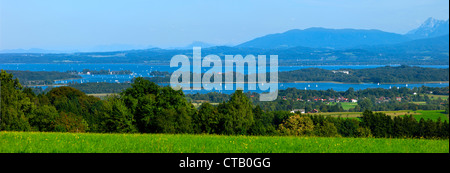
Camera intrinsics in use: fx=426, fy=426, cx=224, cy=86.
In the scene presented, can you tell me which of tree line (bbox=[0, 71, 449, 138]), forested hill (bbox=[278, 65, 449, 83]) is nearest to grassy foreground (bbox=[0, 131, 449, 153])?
tree line (bbox=[0, 71, 449, 138])

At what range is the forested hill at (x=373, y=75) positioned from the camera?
158 meters

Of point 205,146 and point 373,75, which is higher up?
point 205,146

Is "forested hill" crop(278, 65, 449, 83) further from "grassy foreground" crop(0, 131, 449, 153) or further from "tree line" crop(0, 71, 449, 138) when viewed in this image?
"grassy foreground" crop(0, 131, 449, 153)

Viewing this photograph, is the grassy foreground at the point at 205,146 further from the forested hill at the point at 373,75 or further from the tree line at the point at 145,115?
the forested hill at the point at 373,75

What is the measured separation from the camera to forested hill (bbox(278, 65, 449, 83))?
158m

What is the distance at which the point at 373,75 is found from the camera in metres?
189

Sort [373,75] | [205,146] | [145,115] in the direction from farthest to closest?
[373,75], [145,115], [205,146]

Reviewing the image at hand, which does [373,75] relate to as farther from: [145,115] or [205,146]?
[205,146]

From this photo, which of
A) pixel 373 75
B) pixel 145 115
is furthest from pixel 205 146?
pixel 373 75

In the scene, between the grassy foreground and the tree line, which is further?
the tree line

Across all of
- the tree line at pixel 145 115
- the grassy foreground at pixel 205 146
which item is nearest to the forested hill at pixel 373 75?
the tree line at pixel 145 115
